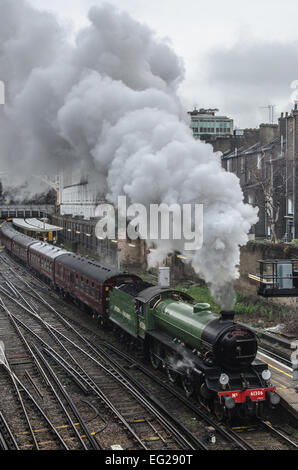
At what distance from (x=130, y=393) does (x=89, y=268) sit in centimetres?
898

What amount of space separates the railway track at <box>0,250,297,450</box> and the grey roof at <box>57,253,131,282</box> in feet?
7.26

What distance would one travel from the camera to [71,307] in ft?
80.4

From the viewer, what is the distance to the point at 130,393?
12.8 meters

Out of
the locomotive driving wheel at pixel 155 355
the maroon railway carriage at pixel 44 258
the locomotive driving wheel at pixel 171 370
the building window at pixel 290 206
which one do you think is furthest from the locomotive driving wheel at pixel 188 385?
the building window at pixel 290 206

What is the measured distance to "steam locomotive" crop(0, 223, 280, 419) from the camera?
1084cm

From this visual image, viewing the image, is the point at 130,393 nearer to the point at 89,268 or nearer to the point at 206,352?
the point at 206,352

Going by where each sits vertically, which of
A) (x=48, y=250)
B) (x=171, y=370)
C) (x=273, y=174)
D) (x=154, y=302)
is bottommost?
(x=171, y=370)

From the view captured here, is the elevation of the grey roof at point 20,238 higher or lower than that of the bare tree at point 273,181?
lower

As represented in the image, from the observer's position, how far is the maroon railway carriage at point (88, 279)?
1839 cm

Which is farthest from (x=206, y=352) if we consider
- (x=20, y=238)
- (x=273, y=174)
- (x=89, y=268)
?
(x=20, y=238)

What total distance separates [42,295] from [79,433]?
1814 centimetres

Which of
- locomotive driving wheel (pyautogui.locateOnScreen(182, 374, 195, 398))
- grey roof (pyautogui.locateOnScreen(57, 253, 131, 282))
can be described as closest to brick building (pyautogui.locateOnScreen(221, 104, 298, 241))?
grey roof (pyautogui.locateOnScreen(57, 253, 131, 282))

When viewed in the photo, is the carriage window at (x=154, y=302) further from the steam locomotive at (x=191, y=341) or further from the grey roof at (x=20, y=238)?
the grey roof at (x=20, y=238)
